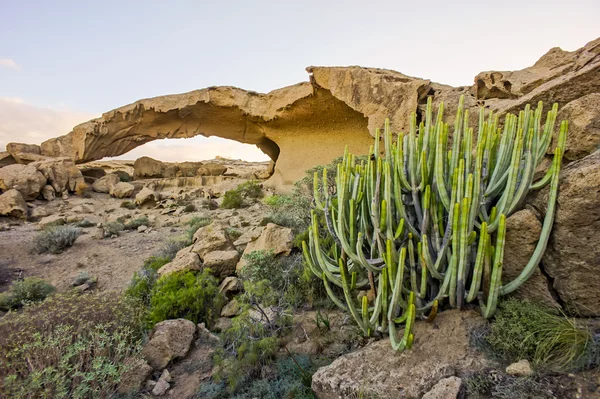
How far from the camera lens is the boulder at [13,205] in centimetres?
989

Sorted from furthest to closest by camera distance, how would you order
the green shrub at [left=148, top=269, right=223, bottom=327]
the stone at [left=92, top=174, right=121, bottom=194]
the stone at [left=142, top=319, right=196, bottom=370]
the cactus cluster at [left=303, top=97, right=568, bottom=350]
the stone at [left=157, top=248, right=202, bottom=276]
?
the stone at [left=92, top=174, right=121, bottom=194], the stone at [left=157, top=248, right=202, bottom=276], the green shrub at [left=148, top=269, right=223, bottom=327], the stone at [left=142, top=319, right=196, bottom=370], the cactus cluster at [left=303, top=97, right=568, bottom=350]

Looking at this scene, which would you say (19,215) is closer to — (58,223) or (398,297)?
(58,223)

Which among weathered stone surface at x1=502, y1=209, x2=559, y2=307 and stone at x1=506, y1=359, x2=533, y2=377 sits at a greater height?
weathered stone surface at x1=502, y1=209, x2=559, y2=307

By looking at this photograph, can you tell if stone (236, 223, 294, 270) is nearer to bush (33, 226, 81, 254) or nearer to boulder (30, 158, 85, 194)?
bush (33, 226, 81, 254)

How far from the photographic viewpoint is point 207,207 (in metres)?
11.0

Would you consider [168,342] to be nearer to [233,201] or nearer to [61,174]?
[233,201]

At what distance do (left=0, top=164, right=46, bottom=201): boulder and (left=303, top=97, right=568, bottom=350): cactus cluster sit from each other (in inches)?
542

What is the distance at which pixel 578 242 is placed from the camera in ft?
5.98

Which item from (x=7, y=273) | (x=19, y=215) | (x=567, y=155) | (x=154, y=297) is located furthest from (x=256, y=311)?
(x=19, y=215)

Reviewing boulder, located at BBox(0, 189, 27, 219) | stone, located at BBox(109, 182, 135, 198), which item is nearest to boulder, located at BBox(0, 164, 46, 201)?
boulder, located at BBox(0, 189, 27, 219)

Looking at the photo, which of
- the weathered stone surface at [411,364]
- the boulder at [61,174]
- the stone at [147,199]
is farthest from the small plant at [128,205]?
the weathered stone surface at [411,364]

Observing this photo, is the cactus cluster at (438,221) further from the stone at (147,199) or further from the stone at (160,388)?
the stone at (147,199)

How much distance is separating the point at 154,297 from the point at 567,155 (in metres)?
4.28

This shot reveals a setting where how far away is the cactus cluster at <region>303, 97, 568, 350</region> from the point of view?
1.88 meters
